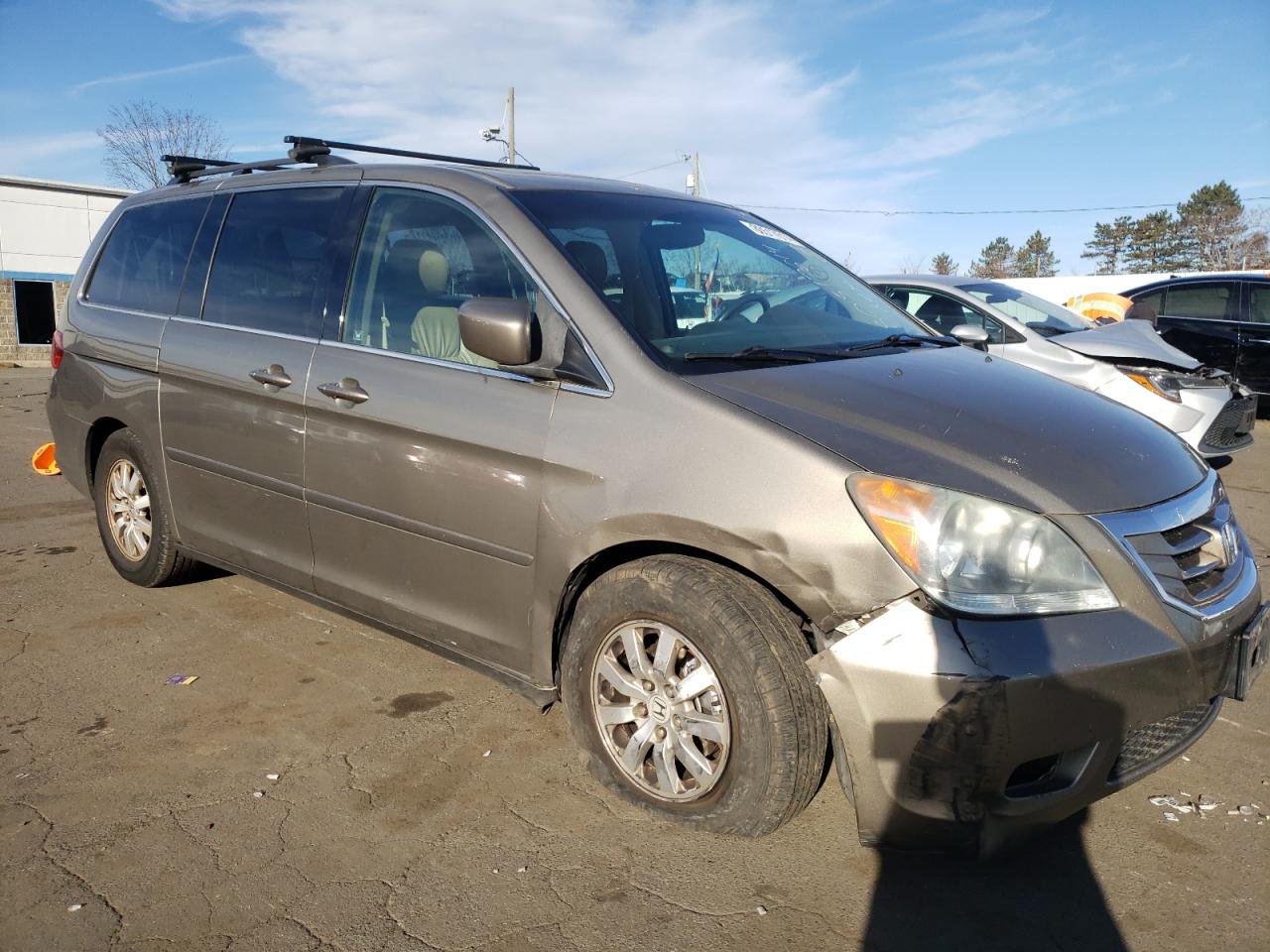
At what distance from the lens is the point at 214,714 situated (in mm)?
3574

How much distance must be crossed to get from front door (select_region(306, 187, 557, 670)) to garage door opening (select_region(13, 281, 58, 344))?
26.1 meters

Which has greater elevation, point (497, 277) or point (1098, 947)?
point (497, 277)

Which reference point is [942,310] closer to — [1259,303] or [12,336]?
[1259,303]

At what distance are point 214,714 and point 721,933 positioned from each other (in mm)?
2094

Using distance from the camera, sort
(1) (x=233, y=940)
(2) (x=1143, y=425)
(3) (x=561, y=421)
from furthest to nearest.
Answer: (2) (x=1143, y=425)
(3) (x=561, y=421)
(1) (x=233, y=940)

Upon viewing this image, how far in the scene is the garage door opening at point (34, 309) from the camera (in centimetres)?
2550

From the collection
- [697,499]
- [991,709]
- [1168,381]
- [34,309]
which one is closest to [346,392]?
[697,499]

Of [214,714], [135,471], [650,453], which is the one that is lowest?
[214,714]

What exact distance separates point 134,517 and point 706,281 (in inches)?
118

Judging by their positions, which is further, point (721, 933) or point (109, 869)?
point (109, 869)

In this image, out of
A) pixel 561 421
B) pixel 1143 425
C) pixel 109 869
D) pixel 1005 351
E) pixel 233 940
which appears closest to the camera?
pixel 233 940

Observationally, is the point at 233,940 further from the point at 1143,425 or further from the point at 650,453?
the point at 1143,425

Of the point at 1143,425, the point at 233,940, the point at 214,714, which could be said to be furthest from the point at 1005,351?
the point at 233,940

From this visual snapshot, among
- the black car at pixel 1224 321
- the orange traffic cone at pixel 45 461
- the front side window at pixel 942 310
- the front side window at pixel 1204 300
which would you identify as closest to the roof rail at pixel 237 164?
the orange traffic cone at pixel 45 461
